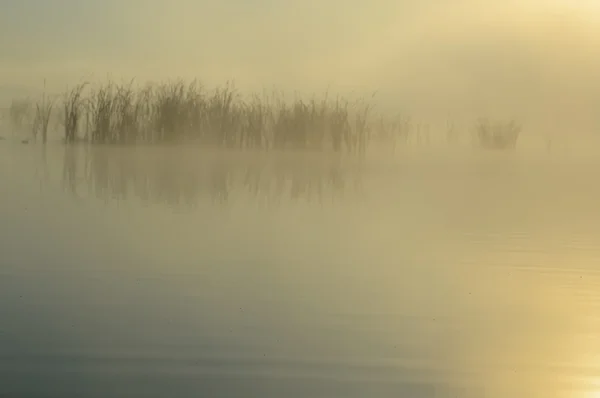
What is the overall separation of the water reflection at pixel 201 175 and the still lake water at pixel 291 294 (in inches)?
2.2

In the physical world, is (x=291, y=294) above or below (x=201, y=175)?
below

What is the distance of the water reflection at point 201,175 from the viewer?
15.8ft

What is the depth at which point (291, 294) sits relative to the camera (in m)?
2.38

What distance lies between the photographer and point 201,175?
608 cm

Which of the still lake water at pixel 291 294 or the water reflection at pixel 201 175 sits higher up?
the water reflection at pixel 201 175

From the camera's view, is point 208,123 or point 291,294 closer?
point 291,294

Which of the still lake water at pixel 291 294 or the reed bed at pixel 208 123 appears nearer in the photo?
the still lake water at pixel 291 294

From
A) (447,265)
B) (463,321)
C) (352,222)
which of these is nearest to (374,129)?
(352,222)

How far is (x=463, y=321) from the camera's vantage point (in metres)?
2.20

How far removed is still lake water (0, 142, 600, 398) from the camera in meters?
1.71

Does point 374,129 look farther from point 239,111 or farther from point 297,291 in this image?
point 297,291

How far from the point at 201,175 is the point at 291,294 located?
3790 mm

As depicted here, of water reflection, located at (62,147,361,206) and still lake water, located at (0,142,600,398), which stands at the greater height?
water reflection, located at (62,147,361,206)

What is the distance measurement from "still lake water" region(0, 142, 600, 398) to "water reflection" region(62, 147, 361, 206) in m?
0.06
